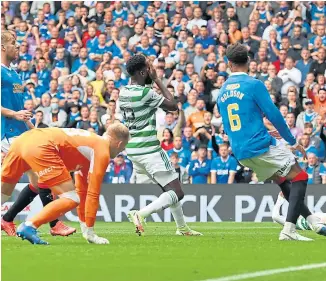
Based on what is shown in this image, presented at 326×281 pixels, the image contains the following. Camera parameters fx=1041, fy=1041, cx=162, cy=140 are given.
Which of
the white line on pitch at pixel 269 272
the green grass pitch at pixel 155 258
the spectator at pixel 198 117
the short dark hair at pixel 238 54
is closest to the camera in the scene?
the white line on pitch at pixel 269 272

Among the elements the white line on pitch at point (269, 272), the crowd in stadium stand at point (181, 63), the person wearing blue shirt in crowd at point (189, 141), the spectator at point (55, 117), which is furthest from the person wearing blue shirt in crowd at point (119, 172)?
the white line on pitch at point (269, 272)

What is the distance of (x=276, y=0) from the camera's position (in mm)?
24766

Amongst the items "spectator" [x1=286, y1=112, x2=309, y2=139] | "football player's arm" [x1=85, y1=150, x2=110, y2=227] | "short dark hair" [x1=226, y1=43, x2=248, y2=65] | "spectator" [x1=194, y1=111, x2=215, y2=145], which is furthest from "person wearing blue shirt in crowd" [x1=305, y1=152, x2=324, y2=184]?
"football player's arm" [x1=85, y1=150, x2=110, y2=227]

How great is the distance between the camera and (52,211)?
1053 cm

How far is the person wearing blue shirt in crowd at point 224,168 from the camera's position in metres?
20.8

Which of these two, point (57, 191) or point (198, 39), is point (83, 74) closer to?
point (198, 39)

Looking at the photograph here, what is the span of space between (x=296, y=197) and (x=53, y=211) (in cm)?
285

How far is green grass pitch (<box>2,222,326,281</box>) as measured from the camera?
26.7ft

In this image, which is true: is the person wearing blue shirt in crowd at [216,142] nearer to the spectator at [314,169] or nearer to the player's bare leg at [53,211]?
the spectator at [314,169]

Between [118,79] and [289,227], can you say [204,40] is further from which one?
[289,227]

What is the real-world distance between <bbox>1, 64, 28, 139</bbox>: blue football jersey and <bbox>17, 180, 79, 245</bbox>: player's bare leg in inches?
81.2

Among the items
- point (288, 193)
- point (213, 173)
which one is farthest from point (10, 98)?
point (213, 173)

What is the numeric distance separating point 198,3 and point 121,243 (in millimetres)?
14607

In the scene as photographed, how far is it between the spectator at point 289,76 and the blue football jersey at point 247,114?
10818mm
